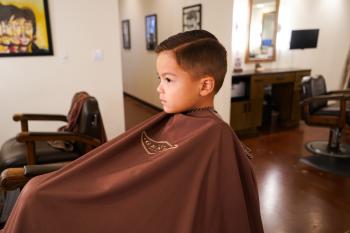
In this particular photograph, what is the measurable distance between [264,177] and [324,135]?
1.71m

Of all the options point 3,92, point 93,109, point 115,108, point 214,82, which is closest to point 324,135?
point 115,108

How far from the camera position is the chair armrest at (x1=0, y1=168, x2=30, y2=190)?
100cm

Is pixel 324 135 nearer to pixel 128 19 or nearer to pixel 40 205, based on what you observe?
pixel 40 205

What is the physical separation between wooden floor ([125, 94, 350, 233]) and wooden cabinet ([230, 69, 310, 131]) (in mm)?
336

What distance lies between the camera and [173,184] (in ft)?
2.49

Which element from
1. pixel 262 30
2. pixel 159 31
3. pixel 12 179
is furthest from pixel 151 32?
pixel 12 179

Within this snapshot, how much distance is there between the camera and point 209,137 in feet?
2.51

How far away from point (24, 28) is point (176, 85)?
227 centimetres

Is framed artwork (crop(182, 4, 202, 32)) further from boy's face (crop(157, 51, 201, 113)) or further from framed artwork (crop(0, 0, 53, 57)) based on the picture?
boy's face (crop(157, 51, 201, 113))

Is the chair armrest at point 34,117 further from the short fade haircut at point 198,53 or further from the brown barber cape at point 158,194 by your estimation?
the short fade haircut at point 198,53

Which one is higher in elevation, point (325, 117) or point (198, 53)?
point (198, 53)


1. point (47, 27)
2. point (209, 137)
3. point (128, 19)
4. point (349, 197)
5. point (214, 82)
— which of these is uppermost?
point (128, 19)

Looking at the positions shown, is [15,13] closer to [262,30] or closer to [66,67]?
[66,67]

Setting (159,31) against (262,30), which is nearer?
(262,30)
